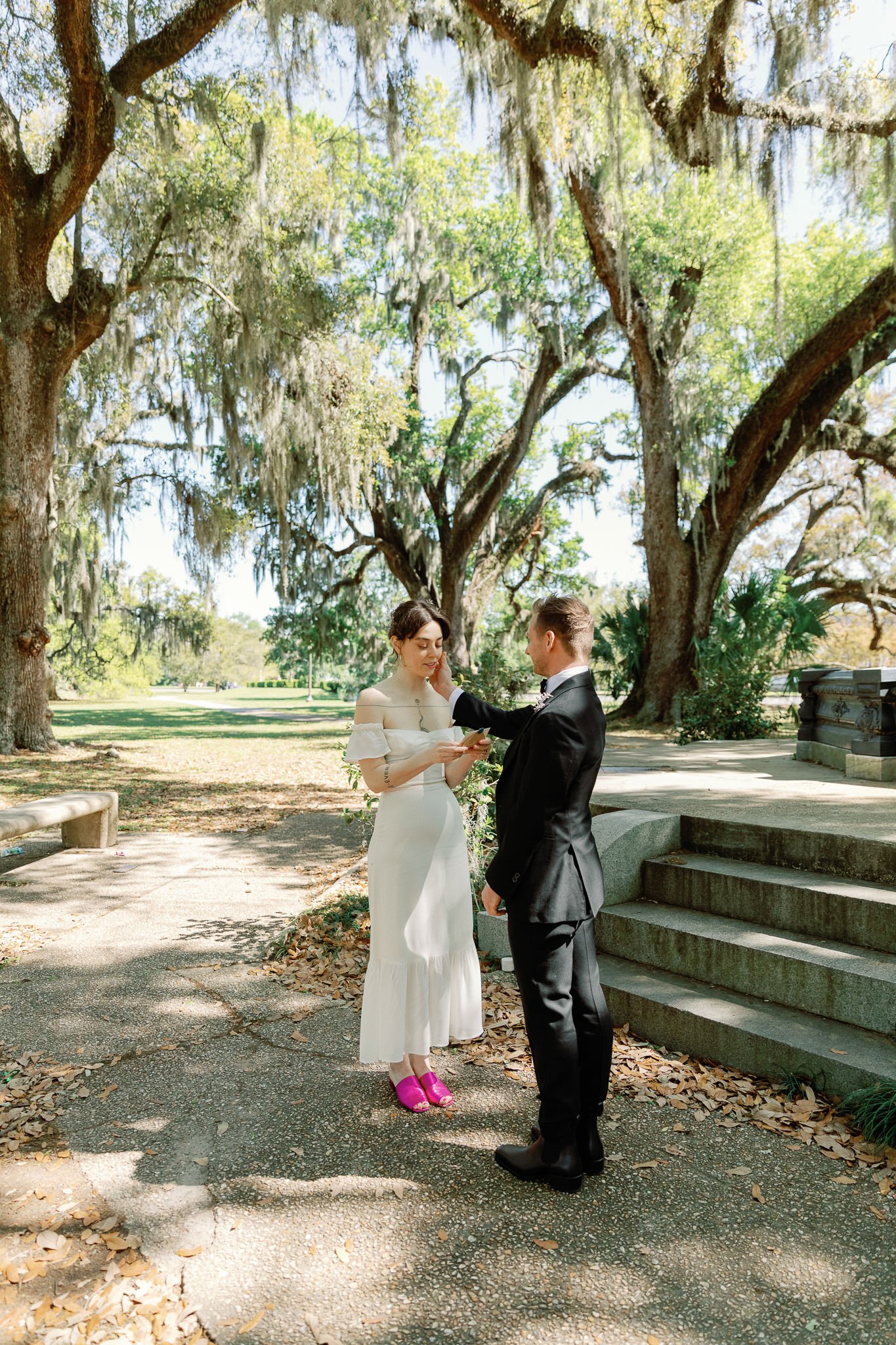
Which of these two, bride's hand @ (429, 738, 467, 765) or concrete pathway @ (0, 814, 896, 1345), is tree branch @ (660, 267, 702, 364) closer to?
bride's hand @ (429, 738, 467, 765)

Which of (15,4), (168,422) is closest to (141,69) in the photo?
(15,4)

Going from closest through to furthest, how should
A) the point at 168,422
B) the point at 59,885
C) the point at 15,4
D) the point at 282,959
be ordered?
the point at 282,959 → the point at 59,885 → the point at 15,4 → the point at 168,422

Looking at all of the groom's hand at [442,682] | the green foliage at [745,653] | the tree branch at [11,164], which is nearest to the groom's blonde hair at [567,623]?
the groom's hand at [442,682]

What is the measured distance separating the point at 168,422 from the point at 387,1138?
1579 centimetres

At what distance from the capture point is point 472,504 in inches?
658

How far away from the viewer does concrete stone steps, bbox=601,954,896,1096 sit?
8.88 ft

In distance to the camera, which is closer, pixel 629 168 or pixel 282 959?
pixel 282 959

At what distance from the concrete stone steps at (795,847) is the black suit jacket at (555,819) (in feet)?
5.55

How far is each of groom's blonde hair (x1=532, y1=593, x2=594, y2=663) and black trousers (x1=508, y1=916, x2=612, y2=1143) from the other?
0.80m

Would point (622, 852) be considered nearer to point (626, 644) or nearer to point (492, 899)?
point (492, 899)

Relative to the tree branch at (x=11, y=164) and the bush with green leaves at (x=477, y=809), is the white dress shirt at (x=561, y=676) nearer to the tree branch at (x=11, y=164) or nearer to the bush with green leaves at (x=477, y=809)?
the bush with green leaves at (x=477, y=809)

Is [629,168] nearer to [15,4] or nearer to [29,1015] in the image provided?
[15,4]

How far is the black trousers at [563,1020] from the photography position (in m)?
2.30

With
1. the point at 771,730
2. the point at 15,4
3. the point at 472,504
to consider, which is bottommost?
the point at 771,730
